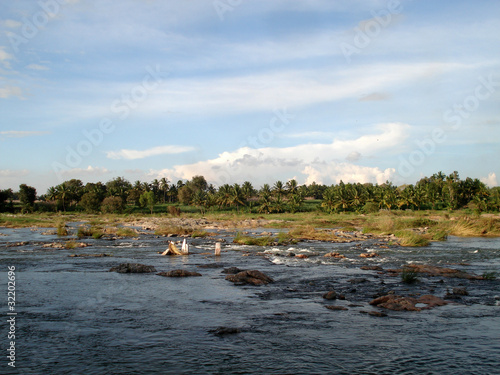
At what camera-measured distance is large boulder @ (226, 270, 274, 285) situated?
1972 cm

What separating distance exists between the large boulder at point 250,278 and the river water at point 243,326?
0.72 metres

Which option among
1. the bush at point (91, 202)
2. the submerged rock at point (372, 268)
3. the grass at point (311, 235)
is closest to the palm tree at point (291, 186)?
the bush at point (91, 202)

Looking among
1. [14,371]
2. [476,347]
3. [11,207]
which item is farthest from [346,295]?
[11,207]

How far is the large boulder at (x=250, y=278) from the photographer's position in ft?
64.7

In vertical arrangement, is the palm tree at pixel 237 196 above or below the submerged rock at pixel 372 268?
above

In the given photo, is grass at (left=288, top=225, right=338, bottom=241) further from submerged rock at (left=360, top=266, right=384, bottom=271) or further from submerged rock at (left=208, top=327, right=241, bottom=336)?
submerged rock at (left=208, top=327, right=241, bottom=336)

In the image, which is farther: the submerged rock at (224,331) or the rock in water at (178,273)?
the rock in water at (178,273)

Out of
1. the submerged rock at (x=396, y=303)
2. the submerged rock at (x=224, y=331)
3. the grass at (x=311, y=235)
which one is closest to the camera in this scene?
the submerged rock at (x=224, y=331)

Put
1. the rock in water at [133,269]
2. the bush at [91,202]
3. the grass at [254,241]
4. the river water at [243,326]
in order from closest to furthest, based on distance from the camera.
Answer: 1. the river water at [243,326]
2. the rock in water at [133,269]
3. the grass at [254,241]
4. the bush at [91,202]

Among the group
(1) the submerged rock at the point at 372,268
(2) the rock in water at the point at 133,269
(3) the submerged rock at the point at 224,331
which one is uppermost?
(2) the rock in water at the point at 133,269

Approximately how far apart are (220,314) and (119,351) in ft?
13.8

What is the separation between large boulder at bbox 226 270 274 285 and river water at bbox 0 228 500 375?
0.72 metres

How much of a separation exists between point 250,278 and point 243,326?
288 inches

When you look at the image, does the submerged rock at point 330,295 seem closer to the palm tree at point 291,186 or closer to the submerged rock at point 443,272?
the submerged rock at point 443,272
